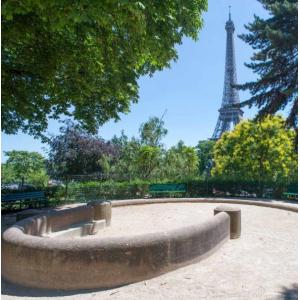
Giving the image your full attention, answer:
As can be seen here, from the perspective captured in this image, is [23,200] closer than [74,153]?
Yes

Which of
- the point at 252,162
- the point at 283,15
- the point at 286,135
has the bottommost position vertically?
the point at 252,162

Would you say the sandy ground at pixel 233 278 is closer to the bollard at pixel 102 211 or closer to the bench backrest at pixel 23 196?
the bollard at pixel 102 211

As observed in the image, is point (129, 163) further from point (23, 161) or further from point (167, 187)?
point (23, 161)

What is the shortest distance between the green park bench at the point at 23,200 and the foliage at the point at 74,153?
19.8m

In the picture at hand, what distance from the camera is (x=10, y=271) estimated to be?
572 cm

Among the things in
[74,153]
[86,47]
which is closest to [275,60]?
[86,47]

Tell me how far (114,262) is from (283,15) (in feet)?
75.0

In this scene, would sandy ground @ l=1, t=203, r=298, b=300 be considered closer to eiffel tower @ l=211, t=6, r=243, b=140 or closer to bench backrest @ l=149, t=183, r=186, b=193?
bench backrest @ l=149, t=183, r=186, b=193

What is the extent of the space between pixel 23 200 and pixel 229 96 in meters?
59.1

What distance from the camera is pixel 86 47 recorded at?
1072 centimetres

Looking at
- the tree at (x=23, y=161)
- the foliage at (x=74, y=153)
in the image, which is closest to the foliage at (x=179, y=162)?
the foliage at (x=74, y=153)

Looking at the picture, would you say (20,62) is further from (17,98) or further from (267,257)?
(267,257)

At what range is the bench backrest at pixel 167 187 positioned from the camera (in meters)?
22.1

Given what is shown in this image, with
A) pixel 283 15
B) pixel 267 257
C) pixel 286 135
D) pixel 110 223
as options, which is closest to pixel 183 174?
pixel 286 135
